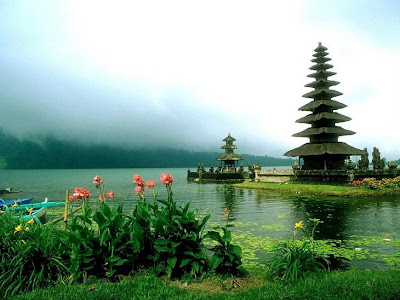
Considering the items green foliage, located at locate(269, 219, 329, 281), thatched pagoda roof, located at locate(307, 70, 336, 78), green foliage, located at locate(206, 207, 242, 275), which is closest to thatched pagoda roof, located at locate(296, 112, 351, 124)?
thatched pagoda roof, located at locate(307, 70, 336, 78)

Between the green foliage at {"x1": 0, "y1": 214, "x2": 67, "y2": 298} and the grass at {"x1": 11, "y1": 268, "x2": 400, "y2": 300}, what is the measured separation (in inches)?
16.0

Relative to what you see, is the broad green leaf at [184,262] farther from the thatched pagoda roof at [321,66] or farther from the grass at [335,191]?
the thatched pagoda roof at [321,66]

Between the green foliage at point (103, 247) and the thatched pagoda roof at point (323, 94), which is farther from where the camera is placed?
the thatched pagoda roof at point (323, 94)

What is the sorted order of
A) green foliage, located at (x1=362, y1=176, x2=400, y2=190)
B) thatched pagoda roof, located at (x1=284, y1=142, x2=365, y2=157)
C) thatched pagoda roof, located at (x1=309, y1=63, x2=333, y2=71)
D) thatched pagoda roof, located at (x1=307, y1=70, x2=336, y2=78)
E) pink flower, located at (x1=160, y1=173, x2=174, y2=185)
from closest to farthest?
→ pink flower, located at (x1=160, y1=173, x2=174, y2=185)
green foliage, located at (x1=362, y1=176, x2=400, y2=190)
thatched pagoda roof, located at (x1=284, y1=142, x2=365, y2=157)
thatched pagoda roof, located at (x1=307, y1=70, x2=336, y2=78)
thatched pagoda roof, located at (x1=309, y1=63, x2=333, y2=71)

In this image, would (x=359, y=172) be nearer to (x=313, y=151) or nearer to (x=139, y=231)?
(x=313, y=151)

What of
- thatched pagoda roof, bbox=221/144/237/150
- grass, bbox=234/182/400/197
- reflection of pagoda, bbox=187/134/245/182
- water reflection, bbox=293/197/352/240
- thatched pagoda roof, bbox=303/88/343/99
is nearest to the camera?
water reflection, bbox=293/197/352/240

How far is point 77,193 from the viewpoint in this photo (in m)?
6.80

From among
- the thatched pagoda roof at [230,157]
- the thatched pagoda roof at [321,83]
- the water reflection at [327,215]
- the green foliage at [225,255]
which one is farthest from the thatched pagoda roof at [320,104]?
the green foliage at [225,255]

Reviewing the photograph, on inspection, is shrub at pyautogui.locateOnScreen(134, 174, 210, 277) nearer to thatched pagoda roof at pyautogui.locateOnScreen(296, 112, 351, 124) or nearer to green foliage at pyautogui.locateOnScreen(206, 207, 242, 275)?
green foliage at pyautogui.locateOnScreen(206, 207, 242, 275)

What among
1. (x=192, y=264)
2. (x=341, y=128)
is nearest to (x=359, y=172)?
(x=341, y=128)

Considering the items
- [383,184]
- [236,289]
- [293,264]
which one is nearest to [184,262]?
[236,289]

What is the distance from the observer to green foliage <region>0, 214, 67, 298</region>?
222 inches

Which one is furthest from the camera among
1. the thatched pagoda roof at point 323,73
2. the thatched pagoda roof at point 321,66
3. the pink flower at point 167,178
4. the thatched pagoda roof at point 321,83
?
the thatched pagoda roof at point 321,66

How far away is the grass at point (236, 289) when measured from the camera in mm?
5145
